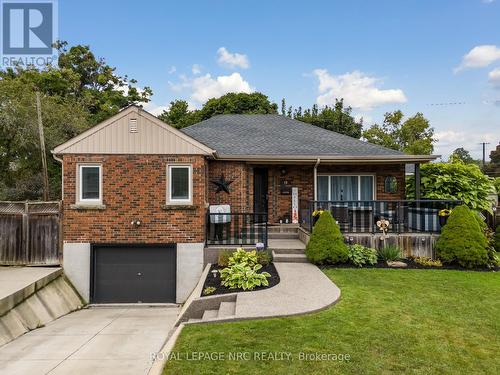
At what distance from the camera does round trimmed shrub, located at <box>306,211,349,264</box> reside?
8094mm

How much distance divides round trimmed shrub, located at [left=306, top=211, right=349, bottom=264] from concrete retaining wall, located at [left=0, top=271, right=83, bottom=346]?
20.4 feet

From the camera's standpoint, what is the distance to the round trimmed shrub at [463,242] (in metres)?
8.14

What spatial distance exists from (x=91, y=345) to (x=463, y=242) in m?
8.74

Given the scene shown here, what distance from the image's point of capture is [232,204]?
10617mm

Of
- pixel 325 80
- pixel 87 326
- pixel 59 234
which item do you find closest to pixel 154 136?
pixel 59 234

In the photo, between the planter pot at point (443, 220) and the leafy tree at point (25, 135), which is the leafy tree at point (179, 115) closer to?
the leafy tree at point (25, 135)

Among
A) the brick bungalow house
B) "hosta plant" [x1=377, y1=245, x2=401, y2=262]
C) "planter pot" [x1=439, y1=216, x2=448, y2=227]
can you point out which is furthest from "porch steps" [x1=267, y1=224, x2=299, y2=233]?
"planter pot" [x1=439, y1=216, x2=448, y2=227]

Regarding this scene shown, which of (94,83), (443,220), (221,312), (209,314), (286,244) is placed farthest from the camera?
(94,83)

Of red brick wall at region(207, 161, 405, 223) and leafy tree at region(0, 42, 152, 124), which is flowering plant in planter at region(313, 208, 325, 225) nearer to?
red brick wall at region(207, 161, 405, 223)

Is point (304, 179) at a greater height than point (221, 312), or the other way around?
point (304, 179)

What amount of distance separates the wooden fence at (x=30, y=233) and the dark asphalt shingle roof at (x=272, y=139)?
5230 mm

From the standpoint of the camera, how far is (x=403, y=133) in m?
28.8

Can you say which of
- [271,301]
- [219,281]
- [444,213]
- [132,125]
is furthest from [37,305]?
[444,213]

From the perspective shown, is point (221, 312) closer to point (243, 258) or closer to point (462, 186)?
point (243, 258)
